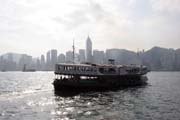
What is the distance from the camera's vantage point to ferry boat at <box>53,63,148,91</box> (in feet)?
248

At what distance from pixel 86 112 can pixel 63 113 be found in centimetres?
370

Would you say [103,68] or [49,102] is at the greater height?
[103,68]

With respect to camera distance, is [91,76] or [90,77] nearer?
[91,76]

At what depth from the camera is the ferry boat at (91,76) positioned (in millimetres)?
75688

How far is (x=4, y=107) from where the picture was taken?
49.8 m

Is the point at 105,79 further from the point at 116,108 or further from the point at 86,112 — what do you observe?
the point at 86,112

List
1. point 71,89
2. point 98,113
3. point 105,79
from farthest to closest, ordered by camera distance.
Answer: point 105,79
point 71,89
point 98,113

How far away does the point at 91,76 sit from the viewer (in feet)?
267

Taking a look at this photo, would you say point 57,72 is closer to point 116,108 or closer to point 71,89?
point 71,89

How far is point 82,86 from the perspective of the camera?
76562 mm

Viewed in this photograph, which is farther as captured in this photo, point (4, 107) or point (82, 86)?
point (82, 86)

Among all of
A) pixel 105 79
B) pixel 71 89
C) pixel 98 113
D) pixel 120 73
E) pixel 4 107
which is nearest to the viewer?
pixel 98 113

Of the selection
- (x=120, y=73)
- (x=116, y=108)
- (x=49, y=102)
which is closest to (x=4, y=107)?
(x=49, y=102)

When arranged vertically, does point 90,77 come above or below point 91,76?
below
